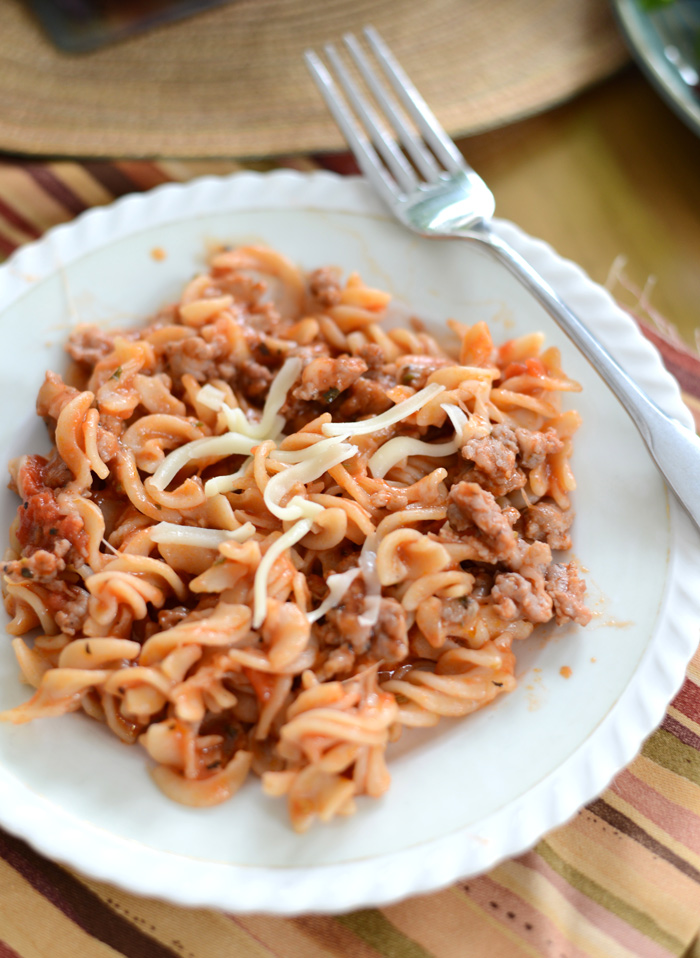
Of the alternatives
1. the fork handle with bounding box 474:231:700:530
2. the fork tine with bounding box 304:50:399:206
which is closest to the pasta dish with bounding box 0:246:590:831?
the fork handle with bounding box 474:231:700:530

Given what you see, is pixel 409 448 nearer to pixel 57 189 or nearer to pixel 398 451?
pixel 398 451

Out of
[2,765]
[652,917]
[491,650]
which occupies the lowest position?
[652,917]

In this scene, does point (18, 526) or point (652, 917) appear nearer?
point (652, 917)

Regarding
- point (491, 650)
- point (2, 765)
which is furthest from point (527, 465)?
point (2, 765)

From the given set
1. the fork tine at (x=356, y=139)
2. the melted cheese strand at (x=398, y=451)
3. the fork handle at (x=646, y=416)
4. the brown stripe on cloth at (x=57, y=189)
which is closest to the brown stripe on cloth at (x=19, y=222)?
the brown stripe on cloth at (x=57, y=189)

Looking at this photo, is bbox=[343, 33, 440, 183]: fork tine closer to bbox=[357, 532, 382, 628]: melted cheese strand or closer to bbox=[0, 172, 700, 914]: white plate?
bbox=[0, 172, 700, 914]: white plate

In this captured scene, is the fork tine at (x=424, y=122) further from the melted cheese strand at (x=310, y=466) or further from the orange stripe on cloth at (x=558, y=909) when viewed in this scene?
the orange stripe on cloth at (x=558, y=909)

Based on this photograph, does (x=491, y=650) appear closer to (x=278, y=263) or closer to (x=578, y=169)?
(x=278, y=263)
